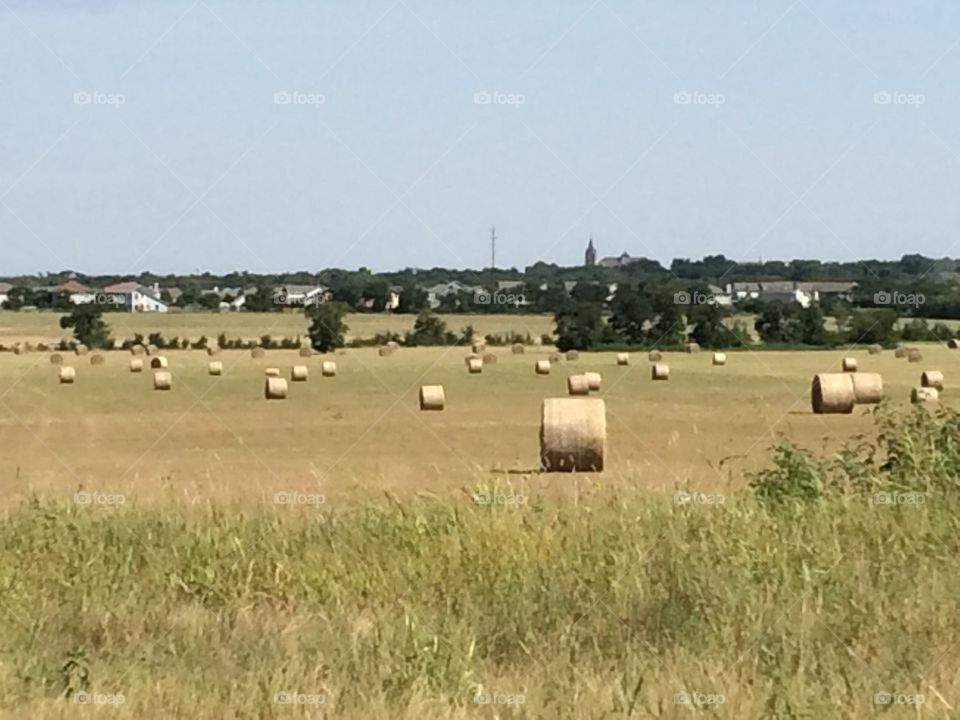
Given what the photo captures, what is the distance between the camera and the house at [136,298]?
94.1m

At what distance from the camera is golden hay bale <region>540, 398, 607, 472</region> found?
21.2 meters

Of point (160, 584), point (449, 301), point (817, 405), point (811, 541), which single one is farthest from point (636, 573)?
point (449, 301)

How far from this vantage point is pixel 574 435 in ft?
70.3

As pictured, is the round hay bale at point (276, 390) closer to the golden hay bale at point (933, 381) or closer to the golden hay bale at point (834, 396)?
the golden hay bale at point (834, 396)

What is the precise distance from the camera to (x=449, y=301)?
78.9 m

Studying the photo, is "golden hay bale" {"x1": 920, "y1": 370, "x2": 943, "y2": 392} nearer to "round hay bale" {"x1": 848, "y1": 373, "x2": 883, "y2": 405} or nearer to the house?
"round hay bale" {"x1": 848, "y1": 373, "x2": 883, "y2": 405}

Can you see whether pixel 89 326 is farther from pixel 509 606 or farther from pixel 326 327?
pixel 509 606

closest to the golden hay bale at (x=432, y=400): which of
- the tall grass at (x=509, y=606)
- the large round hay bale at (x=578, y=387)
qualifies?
the large round hay bale at (x=578, y=387)

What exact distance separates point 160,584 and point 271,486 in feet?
18.5

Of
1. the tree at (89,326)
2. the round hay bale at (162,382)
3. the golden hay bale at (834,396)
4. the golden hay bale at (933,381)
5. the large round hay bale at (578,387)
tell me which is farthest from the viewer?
the tree at (89,326)

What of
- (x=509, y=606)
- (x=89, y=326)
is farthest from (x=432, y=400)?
(x=89, y=326)

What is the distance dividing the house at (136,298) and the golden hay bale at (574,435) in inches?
2853

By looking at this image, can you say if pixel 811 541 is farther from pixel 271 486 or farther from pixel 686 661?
pixel 271 486

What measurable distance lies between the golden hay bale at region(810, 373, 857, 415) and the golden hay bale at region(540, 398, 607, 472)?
Result: 12.5 metres
